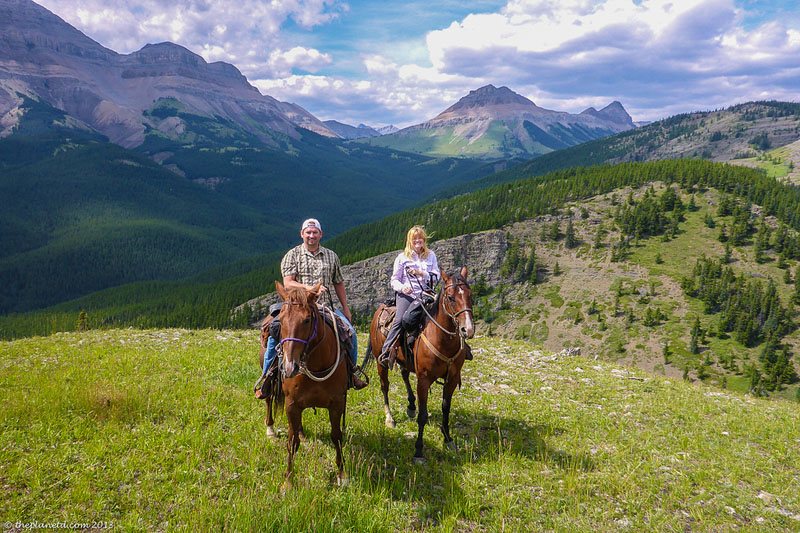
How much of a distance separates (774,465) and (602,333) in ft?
396

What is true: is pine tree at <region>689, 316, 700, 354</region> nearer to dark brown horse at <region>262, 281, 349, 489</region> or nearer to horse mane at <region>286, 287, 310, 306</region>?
dark brown horse at <region>262, 281, 349, 489</region>

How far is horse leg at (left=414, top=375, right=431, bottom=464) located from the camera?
28.9 feet

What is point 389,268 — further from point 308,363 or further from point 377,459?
point 308,363

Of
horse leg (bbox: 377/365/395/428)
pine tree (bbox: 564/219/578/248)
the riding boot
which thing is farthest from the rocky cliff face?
the riding boot

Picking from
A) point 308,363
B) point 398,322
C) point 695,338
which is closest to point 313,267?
point 308,363

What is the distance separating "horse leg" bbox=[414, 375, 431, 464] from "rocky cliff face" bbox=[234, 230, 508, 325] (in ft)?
412

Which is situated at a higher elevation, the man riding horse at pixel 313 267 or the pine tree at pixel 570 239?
the man riding horse at pixel 313 267

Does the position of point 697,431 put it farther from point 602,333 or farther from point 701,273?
point 701,273

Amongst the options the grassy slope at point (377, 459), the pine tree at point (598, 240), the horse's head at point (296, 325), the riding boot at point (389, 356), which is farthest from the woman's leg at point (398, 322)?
the pine tree at point (598, 240)

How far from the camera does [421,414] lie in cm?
903

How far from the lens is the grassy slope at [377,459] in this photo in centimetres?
639

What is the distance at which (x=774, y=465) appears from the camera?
354 inches

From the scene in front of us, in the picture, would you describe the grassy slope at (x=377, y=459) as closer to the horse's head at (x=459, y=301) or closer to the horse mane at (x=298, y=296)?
the horse's head at (x=459, y=301)

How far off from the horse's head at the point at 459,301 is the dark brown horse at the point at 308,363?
272cm
